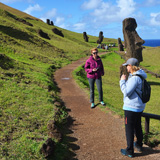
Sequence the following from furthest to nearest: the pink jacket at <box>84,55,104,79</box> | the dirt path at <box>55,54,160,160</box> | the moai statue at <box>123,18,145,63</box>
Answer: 1. the moai statue at <box>123,18,145,63</box>
2. the pink jacket at <box>84,55,104,79</box>
3. the dirt path at <box>55,54,160,160</box>

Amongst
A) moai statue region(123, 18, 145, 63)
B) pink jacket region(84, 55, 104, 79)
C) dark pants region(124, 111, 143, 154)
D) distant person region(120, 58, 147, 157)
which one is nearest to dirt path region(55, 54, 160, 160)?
dark pants region(124, 111, 143, 154)

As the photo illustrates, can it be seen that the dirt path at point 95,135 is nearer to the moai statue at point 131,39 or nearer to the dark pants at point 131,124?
the dark pants at point 131,124

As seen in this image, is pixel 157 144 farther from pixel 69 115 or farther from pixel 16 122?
pixel 16 122

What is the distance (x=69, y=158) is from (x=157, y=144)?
3059 mm

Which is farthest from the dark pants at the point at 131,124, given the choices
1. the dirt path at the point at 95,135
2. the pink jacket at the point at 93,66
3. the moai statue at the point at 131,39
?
the moai statue at the point at 131,39

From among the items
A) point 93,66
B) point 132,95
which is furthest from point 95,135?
point 93,66

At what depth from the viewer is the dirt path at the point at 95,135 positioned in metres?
5.86

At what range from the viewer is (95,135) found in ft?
23.7

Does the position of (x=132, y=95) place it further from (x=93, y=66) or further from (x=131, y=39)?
(x=131, y=39)

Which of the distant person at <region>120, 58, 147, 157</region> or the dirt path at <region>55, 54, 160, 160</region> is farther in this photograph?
the dirt path at <region>55, 54, 160, 160</region>

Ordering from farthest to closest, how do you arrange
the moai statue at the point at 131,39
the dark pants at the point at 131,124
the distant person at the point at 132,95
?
1. the moai statue at the point at 131,39
2. the dark pants at the point at 131,124
3. the distant person at the point at 132,95

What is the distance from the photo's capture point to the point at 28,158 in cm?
544

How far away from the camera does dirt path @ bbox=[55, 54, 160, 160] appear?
5863mm

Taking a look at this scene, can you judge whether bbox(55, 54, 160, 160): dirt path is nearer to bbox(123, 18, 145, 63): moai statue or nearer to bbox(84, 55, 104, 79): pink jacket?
bbox(84, 55, 104, 79): pink jacket
